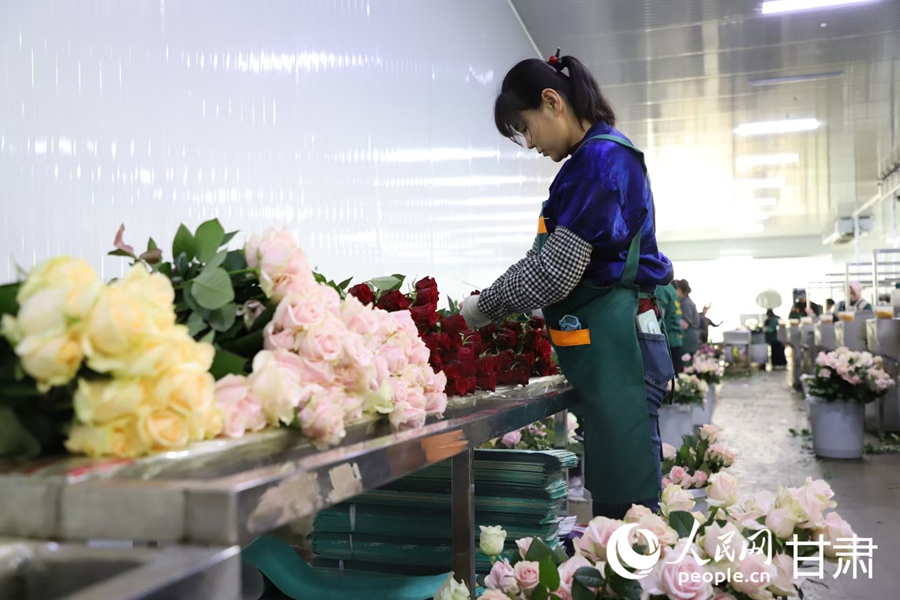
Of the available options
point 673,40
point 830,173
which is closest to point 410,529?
point 673,40

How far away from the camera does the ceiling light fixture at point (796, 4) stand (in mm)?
6090

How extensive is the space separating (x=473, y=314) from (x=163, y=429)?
1.23m

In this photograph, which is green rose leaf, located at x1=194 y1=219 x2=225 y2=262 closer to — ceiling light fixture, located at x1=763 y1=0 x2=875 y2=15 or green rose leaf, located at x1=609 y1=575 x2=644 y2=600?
green rose leaf, located at x1=609 y1=575 x2=644 y2=600

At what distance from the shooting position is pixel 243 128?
2.05 meters

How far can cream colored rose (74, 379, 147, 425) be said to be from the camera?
2.24 feet

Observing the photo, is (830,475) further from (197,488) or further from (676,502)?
(197,488)

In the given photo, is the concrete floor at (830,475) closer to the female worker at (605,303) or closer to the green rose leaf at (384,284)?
the female worker at (605,303)

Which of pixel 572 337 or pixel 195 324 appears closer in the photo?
pixel 195 324

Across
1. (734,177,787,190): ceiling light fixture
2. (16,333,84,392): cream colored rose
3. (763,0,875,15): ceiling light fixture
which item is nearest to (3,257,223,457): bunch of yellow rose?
(16,333,84,392): cream colored rose

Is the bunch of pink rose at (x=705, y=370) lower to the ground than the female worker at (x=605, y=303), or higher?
lower

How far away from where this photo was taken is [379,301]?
1517mm

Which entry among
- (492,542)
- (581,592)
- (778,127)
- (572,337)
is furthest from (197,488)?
(778,127)

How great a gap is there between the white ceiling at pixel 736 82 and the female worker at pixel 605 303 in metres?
4.45

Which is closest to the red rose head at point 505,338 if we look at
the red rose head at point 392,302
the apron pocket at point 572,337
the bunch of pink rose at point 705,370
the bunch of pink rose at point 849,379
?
the apron pocket at point 572,337
